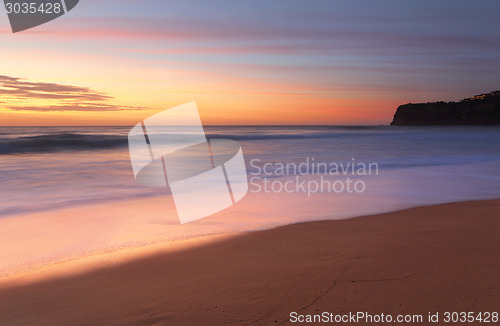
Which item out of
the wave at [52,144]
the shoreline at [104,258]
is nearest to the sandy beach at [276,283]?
the shoreline at [104,258]

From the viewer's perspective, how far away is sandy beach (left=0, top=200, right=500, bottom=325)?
212 cm

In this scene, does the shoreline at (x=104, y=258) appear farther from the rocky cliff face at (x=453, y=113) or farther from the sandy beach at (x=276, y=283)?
the rocky cliff face at (x=453, y=113)

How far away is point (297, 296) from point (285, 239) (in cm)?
121

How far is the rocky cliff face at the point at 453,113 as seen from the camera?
6675 cm

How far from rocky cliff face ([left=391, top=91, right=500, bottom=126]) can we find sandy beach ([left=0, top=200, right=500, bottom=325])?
71.2 meters

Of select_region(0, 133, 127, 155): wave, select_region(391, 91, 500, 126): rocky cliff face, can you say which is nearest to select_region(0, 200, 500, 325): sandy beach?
select_region(0, 133, 127, 155): wave

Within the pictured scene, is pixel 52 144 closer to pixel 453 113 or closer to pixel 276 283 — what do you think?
pixel 276 283

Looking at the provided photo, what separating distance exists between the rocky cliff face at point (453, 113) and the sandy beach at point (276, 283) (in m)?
71.2

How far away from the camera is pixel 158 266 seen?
2830 millimetres

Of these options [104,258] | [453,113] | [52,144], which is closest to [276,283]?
[104,258]

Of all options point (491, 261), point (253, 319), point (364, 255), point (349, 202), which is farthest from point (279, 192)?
point (253, 319)

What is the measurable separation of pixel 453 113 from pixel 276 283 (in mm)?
78633

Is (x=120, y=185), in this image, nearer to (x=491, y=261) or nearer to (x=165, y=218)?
(x=165, y=218)

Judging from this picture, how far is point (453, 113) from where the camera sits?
7188cm
